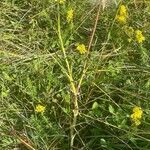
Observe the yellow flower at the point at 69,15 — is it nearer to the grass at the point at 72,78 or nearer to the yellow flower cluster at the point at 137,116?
the grass at the point at 72,78

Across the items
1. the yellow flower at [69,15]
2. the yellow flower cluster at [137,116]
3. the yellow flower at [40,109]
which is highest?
the yellow flower at [69,15]

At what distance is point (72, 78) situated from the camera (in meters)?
2.45

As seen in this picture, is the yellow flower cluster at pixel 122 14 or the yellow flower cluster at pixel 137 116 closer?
the yellow flower cluster at pixel 137 116

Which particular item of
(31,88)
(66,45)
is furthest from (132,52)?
(31,88)

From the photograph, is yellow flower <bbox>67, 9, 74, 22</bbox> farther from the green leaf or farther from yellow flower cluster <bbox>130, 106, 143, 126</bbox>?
yellow flower cluster <bbox>130, 106, 143, 126</bbox>

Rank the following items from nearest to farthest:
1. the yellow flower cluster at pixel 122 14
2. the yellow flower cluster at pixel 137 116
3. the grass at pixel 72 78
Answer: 1. the yellow flower cluster at pixel 137 116
2. the grass at pixel 72 78
3. the yellow flower cluster at pixel 122 14

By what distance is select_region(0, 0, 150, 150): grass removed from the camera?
7.45 ft

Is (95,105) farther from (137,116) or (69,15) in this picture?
(69,15)

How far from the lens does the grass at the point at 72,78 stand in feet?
7.45

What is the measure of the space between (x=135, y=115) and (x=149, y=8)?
1.14m

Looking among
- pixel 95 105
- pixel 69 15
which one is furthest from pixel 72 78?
pixel 69 15

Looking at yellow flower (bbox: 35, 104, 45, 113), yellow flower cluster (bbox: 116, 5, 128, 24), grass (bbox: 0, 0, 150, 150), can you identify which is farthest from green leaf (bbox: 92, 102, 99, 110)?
yellow flower cluster (bbox: 116, 5, 128, 24)

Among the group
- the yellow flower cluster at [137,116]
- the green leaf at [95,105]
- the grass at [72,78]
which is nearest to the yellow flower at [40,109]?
the grass at [72,78]

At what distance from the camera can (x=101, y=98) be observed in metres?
2.38
